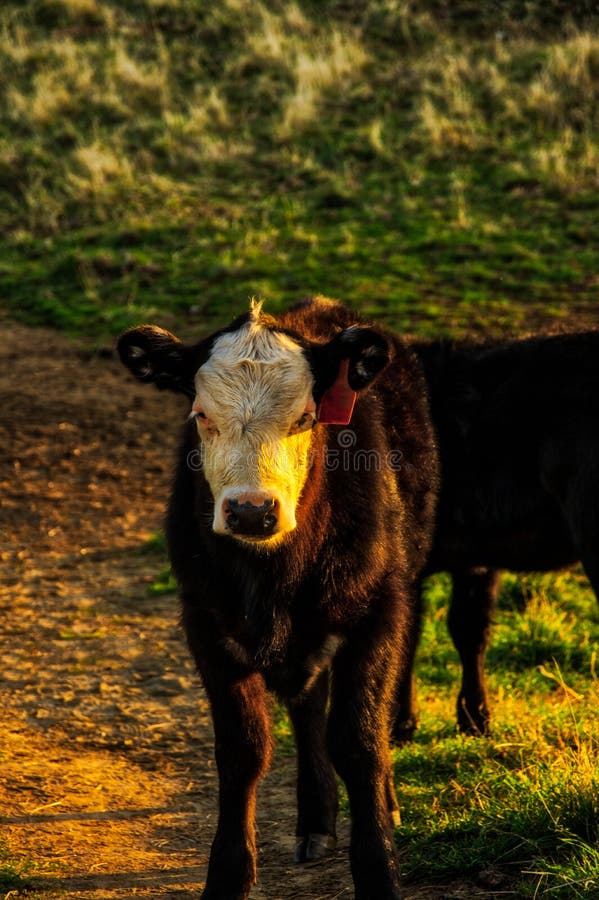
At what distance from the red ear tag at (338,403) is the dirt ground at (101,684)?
175 centimetres

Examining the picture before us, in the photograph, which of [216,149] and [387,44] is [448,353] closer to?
[216,149]

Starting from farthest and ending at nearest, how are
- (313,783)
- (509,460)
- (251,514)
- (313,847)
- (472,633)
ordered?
(472,633), (509,460), (313,783), (313,847), (251,514)

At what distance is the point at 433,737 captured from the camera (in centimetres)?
646

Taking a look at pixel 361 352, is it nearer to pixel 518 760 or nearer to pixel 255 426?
pixel 255 426

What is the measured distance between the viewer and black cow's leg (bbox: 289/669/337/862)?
5.26 m

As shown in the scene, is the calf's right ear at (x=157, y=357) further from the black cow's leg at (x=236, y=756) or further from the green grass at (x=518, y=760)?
the green grass at (x=518, y=760)

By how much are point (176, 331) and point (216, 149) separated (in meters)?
5.46

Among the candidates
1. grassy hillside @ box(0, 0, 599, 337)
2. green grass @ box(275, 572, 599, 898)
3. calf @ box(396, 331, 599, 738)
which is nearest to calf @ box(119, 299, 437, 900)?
green grass @ box(275, 572, 599, 898)

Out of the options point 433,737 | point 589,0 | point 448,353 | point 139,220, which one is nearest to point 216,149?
point 139,220

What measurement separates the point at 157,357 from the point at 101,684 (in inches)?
111

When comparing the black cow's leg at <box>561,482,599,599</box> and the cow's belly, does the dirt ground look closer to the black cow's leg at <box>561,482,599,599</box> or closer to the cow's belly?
the cow's belly

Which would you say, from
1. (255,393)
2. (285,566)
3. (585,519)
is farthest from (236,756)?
(585,519)

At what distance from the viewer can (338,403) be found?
474 cm

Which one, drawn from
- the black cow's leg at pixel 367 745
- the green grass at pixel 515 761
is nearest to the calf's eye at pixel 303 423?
the black cow's leg at pixel 367 745
